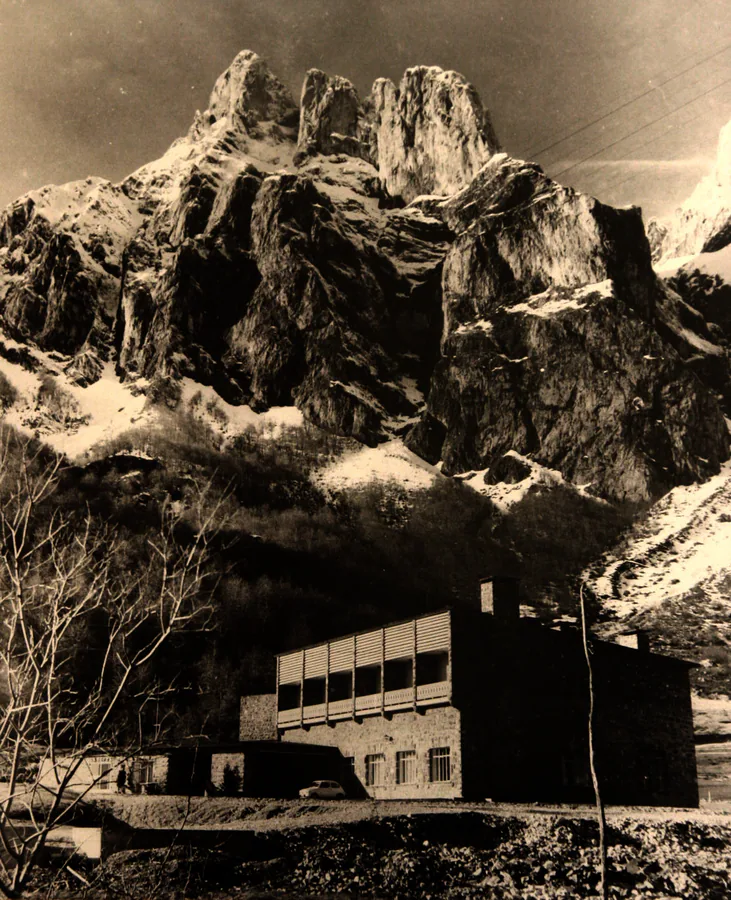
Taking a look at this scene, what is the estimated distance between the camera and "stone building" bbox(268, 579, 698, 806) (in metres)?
33.6

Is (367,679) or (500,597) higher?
(500,597)

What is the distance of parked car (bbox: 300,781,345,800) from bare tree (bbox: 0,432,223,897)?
23.4ft

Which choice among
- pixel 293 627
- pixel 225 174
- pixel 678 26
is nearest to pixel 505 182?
pixel 225 174

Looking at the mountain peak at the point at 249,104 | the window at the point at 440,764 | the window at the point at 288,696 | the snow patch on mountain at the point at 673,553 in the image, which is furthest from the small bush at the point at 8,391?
the mountain peak at the point at 249,104

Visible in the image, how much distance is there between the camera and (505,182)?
118250 millimetres

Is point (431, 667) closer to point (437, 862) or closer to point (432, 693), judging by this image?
point (432, 693)

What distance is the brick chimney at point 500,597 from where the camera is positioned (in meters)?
36.9

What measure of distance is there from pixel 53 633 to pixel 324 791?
83.1 ft

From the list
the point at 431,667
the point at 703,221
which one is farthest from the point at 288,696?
the point at 703,221

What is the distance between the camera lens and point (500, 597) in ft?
122

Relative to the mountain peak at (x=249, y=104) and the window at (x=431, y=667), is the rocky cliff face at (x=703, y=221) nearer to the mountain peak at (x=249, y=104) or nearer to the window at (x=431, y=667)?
the window at (x=431, y=667)

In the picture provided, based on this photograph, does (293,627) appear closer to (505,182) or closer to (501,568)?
(501,568)

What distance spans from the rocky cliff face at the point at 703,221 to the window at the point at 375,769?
3321 centimetres

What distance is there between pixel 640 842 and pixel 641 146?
35059 millimetres
